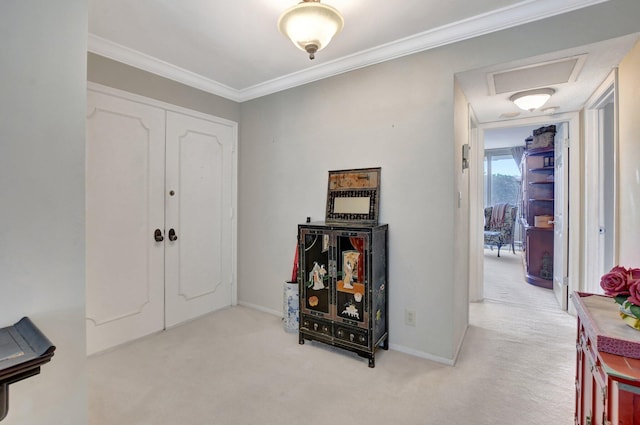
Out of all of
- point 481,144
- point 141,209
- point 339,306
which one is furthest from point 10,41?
point 481,144

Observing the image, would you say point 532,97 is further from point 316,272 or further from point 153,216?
point 153,216

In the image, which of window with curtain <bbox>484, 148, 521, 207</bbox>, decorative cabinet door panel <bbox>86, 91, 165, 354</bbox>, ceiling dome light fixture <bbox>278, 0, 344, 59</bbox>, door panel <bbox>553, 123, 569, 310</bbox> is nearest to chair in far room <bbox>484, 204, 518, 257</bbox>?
window with curtain <bbox>484, 148, 521, 207</bbox>

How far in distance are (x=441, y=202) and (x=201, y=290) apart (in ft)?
8.46

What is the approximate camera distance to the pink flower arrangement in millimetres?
1009

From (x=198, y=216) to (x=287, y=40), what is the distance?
193 centimetres

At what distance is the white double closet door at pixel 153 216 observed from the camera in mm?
2484

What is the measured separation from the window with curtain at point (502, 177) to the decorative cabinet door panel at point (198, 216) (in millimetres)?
7161

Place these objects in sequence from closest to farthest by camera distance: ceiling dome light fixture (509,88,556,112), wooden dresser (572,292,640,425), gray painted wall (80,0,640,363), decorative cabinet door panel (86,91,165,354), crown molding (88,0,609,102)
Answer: wooden dresser (572,292,640,425)
crown molding (88,0,609,102)
gray painted wall (80,0,640,363)
decorative cabinet door panel (86,91,165,354)
ceiling dome light fixture (509,88,556,112)

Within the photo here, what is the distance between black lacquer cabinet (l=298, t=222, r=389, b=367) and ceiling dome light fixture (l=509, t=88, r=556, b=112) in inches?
65.3

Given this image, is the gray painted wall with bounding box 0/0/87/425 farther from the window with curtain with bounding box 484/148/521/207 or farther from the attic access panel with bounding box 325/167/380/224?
the window with curtain with bounding box 484/148/521/207

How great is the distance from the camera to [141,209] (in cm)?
276

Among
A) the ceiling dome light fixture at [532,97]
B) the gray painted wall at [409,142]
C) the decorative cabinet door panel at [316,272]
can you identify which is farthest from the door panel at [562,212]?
the decorative cabinet door panel at [316,272]

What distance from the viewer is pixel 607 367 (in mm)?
900

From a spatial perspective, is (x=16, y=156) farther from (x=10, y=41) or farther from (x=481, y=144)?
(x=481, y=144)
